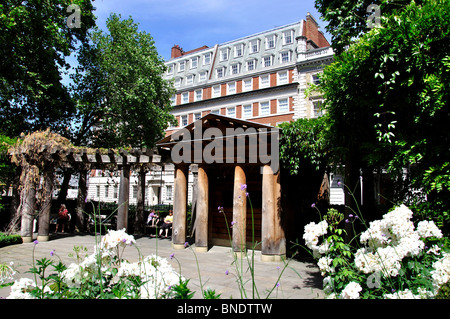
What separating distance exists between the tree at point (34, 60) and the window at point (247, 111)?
20930 mm

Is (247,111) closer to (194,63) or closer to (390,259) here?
(194,63)

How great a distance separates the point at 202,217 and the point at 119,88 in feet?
46.5

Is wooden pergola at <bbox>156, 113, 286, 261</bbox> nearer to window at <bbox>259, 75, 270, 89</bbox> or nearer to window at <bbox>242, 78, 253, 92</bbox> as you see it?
window at <bbox>259, 75, 270, 89</bbox>

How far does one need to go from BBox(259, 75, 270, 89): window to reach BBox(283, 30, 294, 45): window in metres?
5.06

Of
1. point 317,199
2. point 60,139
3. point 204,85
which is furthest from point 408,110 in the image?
point 204,85

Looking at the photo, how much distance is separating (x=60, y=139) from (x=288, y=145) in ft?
32.2

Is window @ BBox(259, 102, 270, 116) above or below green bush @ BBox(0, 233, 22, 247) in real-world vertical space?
above

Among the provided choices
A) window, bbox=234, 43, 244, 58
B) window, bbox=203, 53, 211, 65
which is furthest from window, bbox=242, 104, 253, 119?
window, bbox=203, 53, 211, 65

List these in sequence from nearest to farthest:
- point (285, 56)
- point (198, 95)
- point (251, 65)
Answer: point (285, 56) → point (251, 65) → point (198, 95)

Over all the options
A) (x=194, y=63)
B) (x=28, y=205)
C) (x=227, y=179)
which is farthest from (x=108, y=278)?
(x=194, y=63)

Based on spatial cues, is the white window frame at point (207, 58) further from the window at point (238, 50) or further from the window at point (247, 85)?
the window at point (247, 85)

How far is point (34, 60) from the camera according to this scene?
1828 centimetres

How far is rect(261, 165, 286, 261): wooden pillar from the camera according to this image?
969 centimetres
